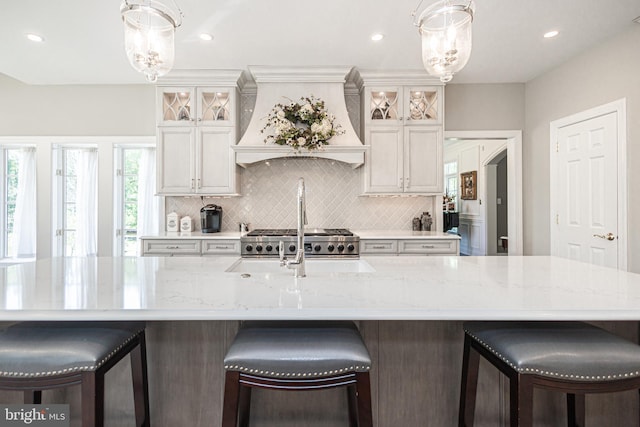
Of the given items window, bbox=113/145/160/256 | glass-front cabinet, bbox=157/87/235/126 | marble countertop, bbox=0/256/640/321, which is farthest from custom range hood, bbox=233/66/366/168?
marble countertop, bbox=0/256/640/321

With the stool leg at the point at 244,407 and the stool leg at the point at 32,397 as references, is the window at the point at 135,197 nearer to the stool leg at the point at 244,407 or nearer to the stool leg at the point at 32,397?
the stool leg at the point at 32,397

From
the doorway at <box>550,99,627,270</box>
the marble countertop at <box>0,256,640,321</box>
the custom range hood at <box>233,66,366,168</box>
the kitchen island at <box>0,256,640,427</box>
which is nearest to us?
the marble countertop at <box>0,256,640,321</box>

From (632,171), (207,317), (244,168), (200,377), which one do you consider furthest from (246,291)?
(632,171)

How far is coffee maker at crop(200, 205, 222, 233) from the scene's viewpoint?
379 cm

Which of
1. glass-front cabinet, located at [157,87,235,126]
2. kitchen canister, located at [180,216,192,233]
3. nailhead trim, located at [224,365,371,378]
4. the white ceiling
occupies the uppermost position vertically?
the white ceiling

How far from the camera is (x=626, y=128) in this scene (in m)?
2.88

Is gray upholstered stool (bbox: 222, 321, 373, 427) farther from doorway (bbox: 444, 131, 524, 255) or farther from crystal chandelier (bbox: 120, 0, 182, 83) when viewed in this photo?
doorway (bbox: 444, 131, 524, 255)

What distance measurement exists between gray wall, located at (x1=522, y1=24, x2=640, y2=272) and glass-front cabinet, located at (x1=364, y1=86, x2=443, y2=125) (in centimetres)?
116

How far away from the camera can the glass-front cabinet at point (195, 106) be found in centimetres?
375

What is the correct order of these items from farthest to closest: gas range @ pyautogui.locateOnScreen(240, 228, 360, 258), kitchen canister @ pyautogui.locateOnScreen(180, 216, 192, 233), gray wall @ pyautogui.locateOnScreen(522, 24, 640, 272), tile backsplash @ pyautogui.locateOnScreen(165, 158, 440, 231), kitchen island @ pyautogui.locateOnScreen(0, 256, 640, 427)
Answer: tile backsplash @ pyautogui.locateOnScreen(165, 158, 440, 231) < kitchen canister @ pyautogui.locateOnScreen(180, 216, 192, 233) < gas range @ pyautogui.locateOnScreen(240, 228, 360, 258) < gray wall @ pyautogui.locateOnScreen(522, 24, 640, 272) < kitchen island @ pyautogui.locateOnScreen(0, 256, 640, 427)

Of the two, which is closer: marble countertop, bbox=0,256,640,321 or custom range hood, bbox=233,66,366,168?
marble countertop, bbox=0,256,640,321

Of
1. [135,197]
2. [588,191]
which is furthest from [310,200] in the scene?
[588,191]

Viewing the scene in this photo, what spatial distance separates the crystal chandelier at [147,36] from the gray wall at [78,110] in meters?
2.58

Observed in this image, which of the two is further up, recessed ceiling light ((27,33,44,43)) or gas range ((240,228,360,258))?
recessed ceiling light ((27,33,44,43))
